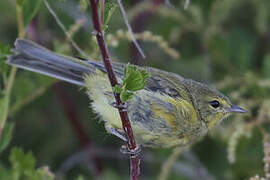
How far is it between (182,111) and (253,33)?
1647 mm

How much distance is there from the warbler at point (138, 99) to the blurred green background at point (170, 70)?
48 cm

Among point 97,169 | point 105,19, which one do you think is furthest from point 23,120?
point 105,19

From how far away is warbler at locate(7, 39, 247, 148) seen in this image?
2.41 metres

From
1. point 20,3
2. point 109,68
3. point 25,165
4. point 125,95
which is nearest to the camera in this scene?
point 109,68

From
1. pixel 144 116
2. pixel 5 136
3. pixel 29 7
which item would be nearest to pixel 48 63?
pixel 29 7

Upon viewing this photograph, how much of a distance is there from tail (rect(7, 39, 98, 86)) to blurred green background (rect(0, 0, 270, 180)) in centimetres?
47

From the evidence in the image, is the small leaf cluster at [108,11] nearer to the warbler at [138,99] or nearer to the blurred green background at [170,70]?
the warbler at [138,99]

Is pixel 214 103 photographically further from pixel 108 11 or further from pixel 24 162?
pixel 108 11

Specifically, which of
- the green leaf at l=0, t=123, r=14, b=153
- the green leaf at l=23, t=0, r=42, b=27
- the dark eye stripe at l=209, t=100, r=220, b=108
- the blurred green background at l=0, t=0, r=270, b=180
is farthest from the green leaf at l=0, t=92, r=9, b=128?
the dark eye stripe at l=209, t=100, r=220, b=108

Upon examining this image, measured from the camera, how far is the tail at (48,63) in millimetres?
2270

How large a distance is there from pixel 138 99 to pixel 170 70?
4.36 feet

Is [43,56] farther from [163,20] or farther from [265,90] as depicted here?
[163,20]

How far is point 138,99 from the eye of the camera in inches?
97.7

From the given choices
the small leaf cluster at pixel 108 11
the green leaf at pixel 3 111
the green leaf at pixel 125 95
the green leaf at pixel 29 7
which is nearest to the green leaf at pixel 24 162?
the green leaf at pixel 3 111
